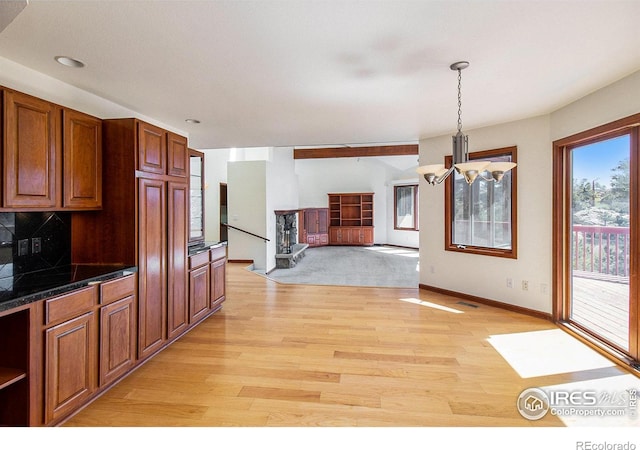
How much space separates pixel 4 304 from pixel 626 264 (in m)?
4.53

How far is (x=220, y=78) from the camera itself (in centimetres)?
270

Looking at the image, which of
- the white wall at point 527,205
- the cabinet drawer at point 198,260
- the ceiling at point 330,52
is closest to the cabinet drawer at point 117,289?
the cabinet drawer at point 198,260

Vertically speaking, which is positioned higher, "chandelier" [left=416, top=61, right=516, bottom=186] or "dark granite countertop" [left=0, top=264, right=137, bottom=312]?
"chandelier" [left=416, top=61, right=516, bottom=186]

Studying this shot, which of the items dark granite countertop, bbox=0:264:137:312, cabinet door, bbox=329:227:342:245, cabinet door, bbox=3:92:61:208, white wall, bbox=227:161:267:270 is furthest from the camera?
cabinet door, bbox=329:227:342:245

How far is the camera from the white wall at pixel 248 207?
7.42 m

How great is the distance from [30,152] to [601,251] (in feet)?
16.0

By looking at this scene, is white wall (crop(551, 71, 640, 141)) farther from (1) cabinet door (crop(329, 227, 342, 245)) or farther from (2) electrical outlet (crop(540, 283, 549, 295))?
(1) cabinet door (crop(329, 227, 342, 245))

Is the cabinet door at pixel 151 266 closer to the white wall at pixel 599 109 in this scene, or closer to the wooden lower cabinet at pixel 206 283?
the wooden lower cabinet at pixel 206 283

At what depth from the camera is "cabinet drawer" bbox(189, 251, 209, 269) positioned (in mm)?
3486

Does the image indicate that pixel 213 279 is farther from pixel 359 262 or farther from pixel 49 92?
pixel 359 262

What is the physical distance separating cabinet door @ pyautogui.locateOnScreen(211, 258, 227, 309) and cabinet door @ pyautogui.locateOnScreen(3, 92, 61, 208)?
1897 millimetres

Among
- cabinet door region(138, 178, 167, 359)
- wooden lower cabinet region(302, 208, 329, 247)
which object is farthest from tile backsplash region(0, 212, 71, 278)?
wooden lower cabinet region(302, 208, 329, 247)

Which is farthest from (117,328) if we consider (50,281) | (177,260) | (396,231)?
(396,231)

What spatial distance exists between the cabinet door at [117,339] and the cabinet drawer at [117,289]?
37 mm
